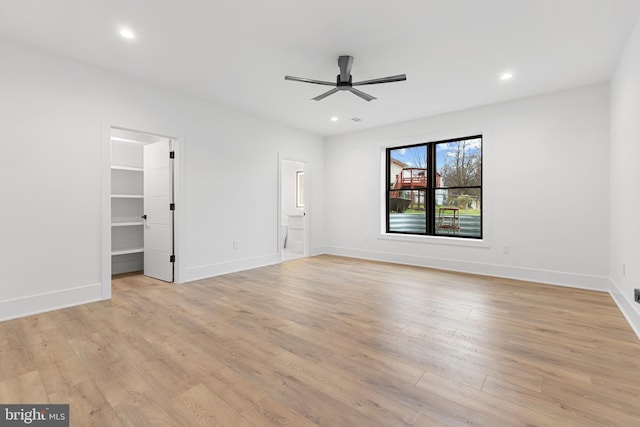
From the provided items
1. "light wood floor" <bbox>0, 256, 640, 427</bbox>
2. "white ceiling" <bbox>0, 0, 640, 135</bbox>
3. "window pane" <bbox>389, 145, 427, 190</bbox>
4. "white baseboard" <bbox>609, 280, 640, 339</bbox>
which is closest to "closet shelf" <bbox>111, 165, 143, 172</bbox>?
"white ceiling" <bbox>0, 0, 640, 135</bbox>

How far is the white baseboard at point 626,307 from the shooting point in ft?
8.44

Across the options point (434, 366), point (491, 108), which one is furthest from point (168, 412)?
point (491, 108)

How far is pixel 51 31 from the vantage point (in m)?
2.75

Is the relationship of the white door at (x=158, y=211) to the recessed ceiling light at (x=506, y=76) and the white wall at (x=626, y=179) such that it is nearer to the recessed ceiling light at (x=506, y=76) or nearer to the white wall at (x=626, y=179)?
the recessed ceiling light at (x=506, y=76)

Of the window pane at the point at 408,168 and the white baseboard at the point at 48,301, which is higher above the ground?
the window pane at the point at 408,168

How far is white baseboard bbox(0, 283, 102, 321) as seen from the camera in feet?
9.41

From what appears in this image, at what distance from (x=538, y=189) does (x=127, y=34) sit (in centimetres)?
542

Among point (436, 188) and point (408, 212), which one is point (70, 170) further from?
point (436, 188)

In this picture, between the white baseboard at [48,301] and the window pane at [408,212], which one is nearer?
the white baseboard at [48,301]

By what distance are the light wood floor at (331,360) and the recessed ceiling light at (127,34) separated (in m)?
2.73

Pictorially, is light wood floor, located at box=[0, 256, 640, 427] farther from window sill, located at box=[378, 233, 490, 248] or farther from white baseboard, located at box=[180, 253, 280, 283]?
window sill, located at box=[378, 233, 490, 248]

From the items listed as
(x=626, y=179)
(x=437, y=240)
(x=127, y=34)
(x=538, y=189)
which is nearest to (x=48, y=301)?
(x=127, y=34)

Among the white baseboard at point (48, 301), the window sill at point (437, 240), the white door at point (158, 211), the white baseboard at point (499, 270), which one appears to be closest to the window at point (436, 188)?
the window sill at point (437, 240)

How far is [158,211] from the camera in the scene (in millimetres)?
4496
